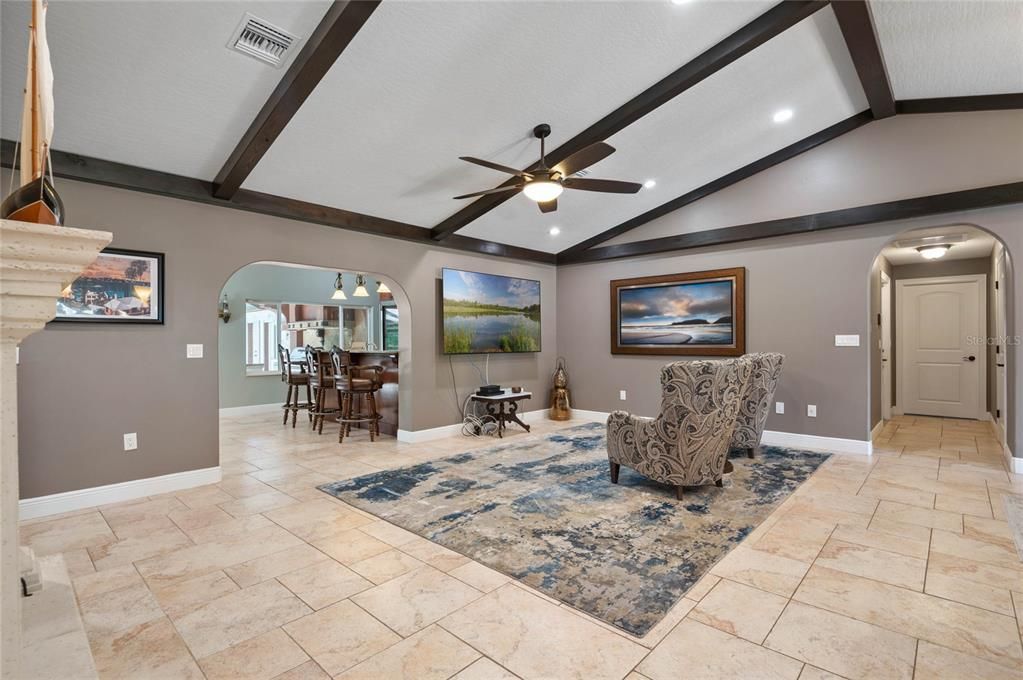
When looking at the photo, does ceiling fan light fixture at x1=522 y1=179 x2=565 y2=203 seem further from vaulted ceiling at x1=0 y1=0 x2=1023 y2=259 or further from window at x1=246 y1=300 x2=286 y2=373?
window at x1=246 y1=300 x2=286 y2=373

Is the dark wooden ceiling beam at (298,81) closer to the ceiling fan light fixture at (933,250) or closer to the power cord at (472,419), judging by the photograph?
the power cord at (472,419)

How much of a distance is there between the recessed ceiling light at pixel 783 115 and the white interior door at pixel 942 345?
4.66 metres

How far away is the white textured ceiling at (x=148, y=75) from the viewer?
2521 millimetres

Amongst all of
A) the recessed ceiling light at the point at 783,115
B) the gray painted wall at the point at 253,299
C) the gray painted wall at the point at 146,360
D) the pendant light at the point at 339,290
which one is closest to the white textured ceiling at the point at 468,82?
the gray painted wall at the point at 146,360

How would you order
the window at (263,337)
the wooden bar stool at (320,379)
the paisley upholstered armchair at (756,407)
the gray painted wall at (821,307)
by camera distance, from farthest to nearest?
the window at (263,337) → the wooden bar stool at (320,379) → the gray painted wall at (821,307) → the paisley upholstered armchair at (756,407)

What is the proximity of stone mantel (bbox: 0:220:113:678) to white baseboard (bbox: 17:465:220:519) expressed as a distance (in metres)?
3.03

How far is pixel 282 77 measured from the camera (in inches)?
120

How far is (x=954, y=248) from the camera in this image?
6262mm

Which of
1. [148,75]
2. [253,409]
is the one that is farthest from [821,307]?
[253,409]

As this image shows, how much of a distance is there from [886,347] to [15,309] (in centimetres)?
847

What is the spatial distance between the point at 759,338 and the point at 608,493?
315 centimetres

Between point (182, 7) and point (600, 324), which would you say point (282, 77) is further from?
point (600, 324)

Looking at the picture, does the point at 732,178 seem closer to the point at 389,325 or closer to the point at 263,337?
the point at 389,325

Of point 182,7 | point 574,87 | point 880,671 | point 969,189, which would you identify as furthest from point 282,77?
point 969,189
